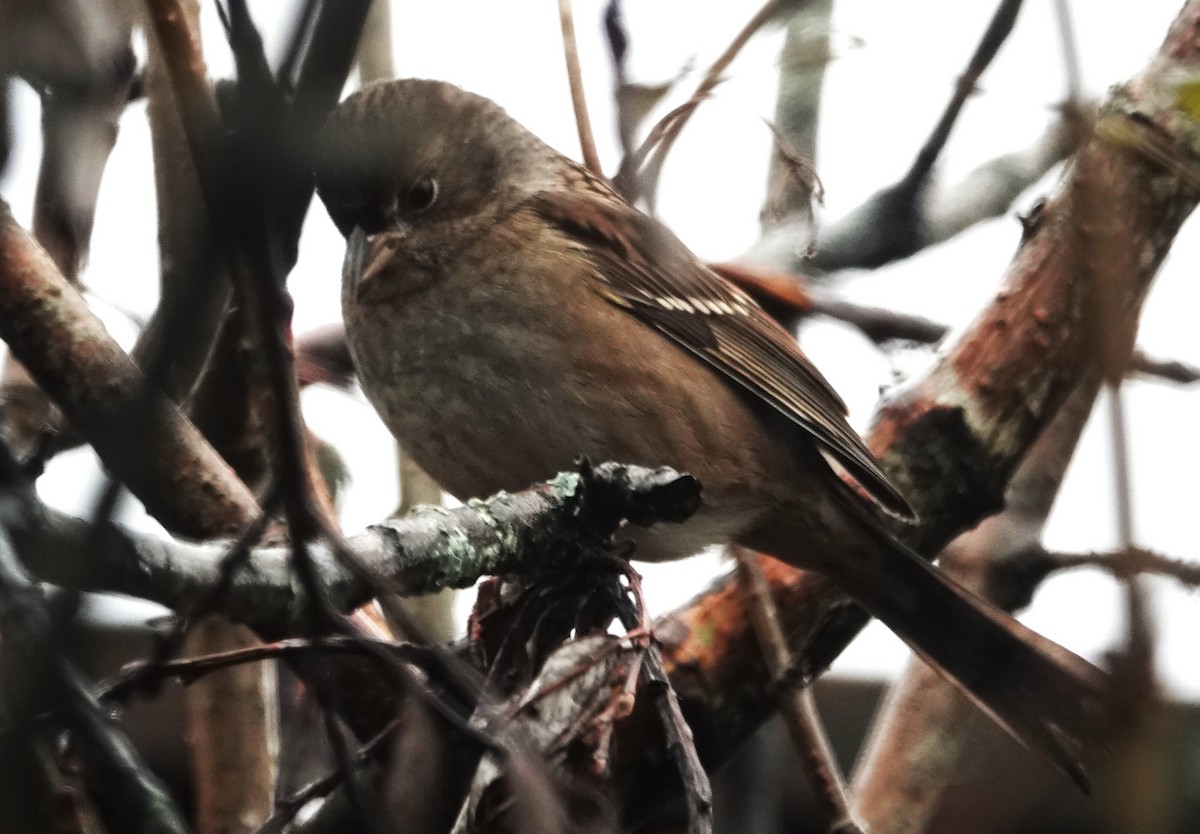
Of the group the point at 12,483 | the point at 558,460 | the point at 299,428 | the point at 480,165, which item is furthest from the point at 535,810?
the point at 480,165

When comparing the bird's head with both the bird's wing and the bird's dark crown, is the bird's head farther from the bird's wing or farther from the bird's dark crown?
the bird's wing

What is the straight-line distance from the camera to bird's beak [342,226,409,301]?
9.88ft

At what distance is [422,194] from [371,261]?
252 millimetres

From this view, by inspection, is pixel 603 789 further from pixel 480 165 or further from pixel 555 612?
pixel 480 165

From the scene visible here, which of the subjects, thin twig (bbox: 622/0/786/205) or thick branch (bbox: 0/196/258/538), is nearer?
thick branch (bbox: 0/196/258/538)

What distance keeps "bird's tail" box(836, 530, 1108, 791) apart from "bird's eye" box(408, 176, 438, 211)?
122cm

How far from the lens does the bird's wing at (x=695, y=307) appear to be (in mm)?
3129

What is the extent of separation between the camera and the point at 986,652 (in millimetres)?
2816

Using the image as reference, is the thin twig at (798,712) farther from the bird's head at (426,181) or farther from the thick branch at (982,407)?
the bird's head at (426,181)

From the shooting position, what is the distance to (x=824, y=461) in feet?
10.5

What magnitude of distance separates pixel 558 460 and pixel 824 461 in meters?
0.70

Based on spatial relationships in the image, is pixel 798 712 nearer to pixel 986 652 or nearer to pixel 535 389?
pixel 986 652

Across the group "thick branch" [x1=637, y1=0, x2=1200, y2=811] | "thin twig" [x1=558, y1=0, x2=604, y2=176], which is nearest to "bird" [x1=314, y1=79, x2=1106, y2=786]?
"thick branch" [x1=637, y1=0, x2=1200, y2=811]

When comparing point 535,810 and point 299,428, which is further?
point 535,810
